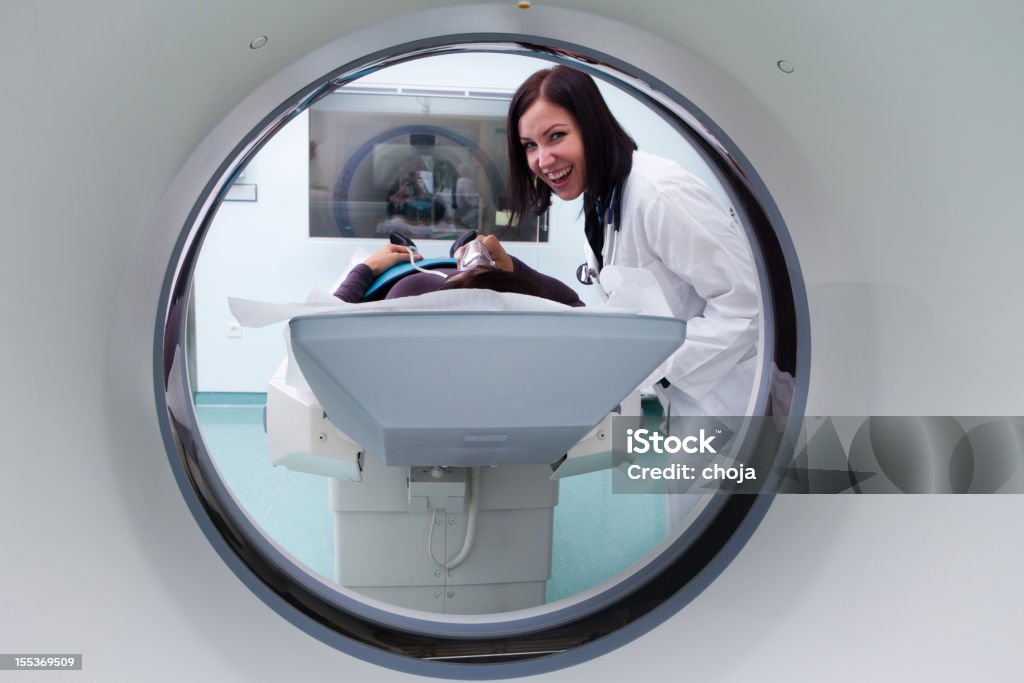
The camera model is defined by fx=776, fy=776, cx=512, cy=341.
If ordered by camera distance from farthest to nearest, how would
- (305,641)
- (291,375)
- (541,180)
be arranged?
(541,180) → (291,375) → (305,641)

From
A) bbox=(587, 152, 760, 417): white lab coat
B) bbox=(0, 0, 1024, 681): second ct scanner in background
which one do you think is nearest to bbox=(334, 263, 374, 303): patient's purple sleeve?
bbox=(587, 152, 760, 417): white lab coat

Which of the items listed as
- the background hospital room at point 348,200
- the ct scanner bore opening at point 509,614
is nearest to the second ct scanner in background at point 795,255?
the ct scanner bore opening at point 509,614

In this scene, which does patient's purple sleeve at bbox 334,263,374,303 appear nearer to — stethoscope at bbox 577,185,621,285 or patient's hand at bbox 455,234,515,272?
patient's hand at bbox 455,234,515,272

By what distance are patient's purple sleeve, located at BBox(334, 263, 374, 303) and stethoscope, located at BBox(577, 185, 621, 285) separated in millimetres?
457

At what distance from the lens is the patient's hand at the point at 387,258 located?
1.69m

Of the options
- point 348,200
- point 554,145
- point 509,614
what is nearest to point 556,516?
point 554,145

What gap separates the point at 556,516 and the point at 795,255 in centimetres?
179

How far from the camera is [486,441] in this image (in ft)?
2.84

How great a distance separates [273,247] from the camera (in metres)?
3.28

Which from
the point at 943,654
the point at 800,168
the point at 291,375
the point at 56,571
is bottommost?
the point at 943,654

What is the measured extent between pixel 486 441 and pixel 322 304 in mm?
262

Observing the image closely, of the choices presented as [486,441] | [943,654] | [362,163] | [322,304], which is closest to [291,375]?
[322,304]

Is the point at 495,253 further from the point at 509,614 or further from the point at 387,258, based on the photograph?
the point at 509,614

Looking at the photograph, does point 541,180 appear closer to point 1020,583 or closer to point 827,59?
point 827,59
